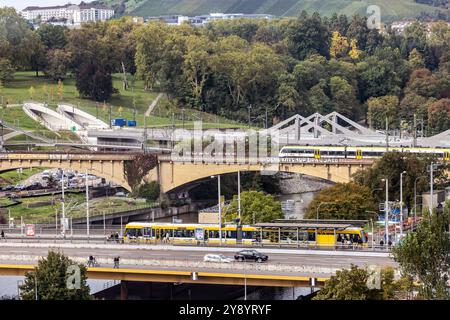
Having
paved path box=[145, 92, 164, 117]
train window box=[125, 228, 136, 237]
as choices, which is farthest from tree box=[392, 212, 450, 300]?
paved path box=[145, 92, 164, 117]

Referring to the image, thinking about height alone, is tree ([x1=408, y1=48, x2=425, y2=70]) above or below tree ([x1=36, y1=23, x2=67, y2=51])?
below

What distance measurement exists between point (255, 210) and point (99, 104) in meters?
50.2

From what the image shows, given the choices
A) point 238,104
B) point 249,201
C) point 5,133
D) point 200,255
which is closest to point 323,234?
point 200,255

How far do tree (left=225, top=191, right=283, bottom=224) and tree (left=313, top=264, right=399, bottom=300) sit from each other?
908 inches

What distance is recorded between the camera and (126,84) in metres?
123

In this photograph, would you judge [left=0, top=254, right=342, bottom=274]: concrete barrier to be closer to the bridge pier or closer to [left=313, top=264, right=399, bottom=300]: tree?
the bridge pier

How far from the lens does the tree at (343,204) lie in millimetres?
63969

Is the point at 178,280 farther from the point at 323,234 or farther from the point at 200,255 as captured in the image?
the point at 323,234

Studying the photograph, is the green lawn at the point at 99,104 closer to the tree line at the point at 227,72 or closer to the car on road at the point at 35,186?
the tree line at the point at 227,72

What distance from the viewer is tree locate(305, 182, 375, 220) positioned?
64.0m

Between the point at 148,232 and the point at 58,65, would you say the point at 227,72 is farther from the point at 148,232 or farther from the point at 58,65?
the point at 148,232

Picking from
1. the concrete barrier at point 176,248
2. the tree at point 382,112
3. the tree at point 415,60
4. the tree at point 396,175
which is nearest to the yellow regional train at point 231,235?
the concrete barrier at point 176,248

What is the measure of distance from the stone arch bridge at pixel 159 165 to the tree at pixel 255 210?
1431cm

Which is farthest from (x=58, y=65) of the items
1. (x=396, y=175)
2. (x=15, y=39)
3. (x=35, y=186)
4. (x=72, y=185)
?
(x=396, y=175)
